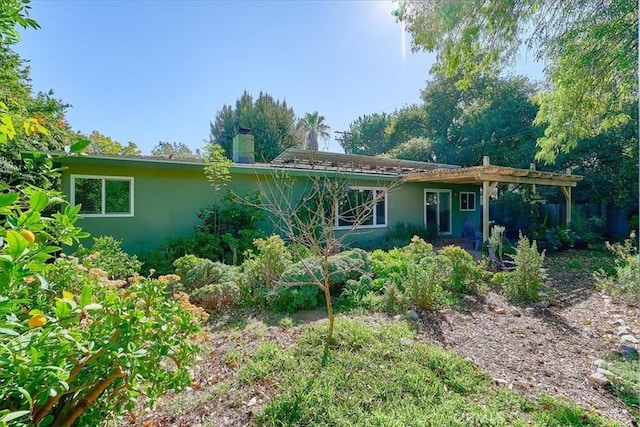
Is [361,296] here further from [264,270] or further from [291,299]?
[264,270]

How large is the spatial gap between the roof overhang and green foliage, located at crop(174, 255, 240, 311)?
293 inches

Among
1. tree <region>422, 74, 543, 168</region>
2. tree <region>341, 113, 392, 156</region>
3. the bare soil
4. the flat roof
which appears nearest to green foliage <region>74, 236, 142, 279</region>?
the bare soil

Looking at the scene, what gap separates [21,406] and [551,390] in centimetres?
373

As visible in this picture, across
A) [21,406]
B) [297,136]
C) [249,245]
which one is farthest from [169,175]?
[297,136]

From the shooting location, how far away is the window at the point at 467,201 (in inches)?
548

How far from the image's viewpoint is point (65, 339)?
1.26 m

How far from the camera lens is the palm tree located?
2752cm

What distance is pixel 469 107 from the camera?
22469 millimetres

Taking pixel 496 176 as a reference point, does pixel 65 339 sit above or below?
below

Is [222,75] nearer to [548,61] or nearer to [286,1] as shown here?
[286,1]

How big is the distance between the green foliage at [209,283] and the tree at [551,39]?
557cm

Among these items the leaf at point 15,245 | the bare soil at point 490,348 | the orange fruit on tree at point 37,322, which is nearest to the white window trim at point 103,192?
the bare soil at point 490,348

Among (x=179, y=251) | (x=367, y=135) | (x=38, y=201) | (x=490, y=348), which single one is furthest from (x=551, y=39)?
(x=367, y=135)

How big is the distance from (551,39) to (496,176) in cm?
415
